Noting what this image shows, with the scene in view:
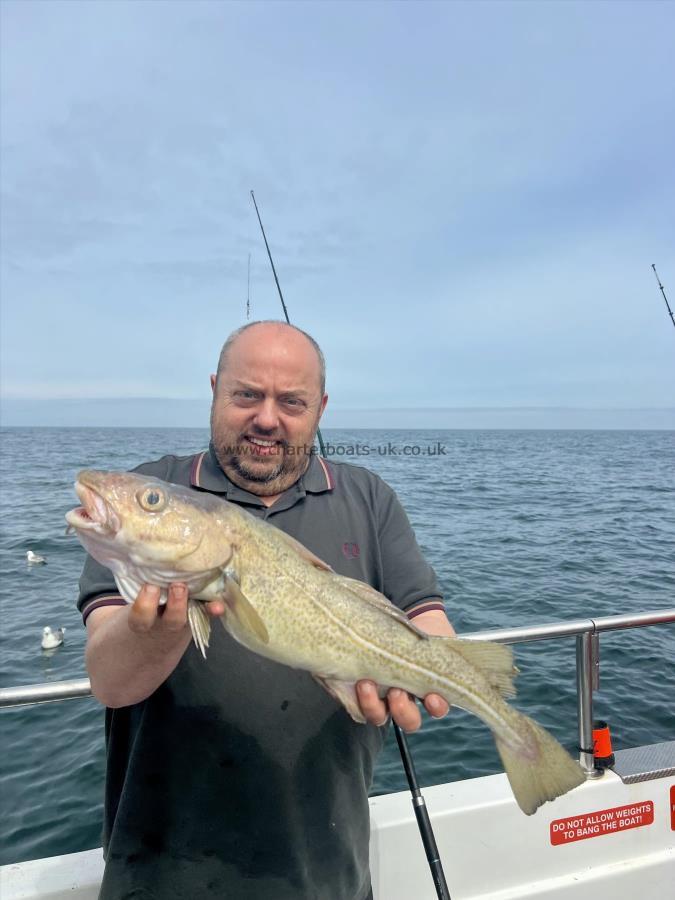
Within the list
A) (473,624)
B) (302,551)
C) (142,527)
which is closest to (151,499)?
(142,527)

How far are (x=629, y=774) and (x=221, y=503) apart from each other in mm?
3154

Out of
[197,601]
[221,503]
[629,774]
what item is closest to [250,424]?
[221,503]

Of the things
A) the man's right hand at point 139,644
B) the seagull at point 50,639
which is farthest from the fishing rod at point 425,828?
the seagull at point 50,639

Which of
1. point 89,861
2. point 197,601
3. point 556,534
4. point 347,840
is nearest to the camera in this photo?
point 197,601

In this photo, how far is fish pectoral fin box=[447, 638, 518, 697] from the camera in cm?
246

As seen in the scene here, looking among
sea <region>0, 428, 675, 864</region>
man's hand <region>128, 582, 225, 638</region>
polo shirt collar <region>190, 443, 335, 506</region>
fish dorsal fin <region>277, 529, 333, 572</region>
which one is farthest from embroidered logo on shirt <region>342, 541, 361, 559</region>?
sea <region>0, 428, 675, 864</region>

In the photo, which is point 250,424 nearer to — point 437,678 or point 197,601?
point 197,601

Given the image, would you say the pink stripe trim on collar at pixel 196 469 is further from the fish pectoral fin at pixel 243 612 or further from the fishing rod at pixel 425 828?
the fishing rod at pixel 425 828

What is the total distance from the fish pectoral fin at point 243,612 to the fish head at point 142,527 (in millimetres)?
→ 106

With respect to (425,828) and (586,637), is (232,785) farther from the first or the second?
(586,637)

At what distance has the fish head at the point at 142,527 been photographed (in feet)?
6.51

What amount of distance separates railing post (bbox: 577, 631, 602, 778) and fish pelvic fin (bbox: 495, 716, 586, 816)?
46.8 inches

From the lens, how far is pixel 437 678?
2.35m

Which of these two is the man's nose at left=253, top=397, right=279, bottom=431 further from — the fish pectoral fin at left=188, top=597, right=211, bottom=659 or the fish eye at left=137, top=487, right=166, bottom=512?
the fish pectoral fin at left=188, top=597, right=211, bottom=659
